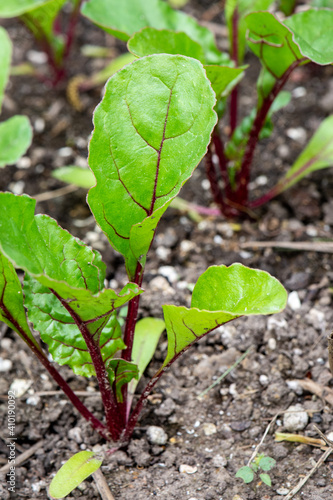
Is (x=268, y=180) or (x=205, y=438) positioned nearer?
(x=205, y=438)

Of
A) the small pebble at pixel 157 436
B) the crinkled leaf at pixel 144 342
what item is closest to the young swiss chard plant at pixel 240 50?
the crinkled leaf at pixel 144 342

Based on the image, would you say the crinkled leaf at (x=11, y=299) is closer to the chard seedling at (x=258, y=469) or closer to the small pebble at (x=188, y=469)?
the small pebble at (x=188, y=469)

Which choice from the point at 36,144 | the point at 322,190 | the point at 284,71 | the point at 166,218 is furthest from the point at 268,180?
the point at 36,144

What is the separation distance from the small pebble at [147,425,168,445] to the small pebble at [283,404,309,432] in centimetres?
30

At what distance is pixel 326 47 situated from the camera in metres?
1.33

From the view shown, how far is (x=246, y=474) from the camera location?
4.06 ft

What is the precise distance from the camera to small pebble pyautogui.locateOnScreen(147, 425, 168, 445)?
134cm

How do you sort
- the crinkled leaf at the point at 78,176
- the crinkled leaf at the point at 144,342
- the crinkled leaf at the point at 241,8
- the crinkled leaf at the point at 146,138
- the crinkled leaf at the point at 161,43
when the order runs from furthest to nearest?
the crinkled leaf at the point at 78,176 < the crinkled leaf at the point at 241,8 < the crinkled leaf at the point at 144,342 < the crinkled leaf at the point at 161,43 < the crinkled leaf at the point at 146,138

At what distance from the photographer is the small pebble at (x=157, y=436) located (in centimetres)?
134

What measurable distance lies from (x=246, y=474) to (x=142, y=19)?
130 centimetres

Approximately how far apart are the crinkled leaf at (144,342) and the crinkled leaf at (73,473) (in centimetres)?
22

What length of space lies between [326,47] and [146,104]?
0.54m

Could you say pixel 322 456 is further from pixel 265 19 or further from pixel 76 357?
pixel 265 19

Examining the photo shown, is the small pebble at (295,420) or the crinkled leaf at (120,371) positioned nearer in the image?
the crinkled leaf at (120,371)
